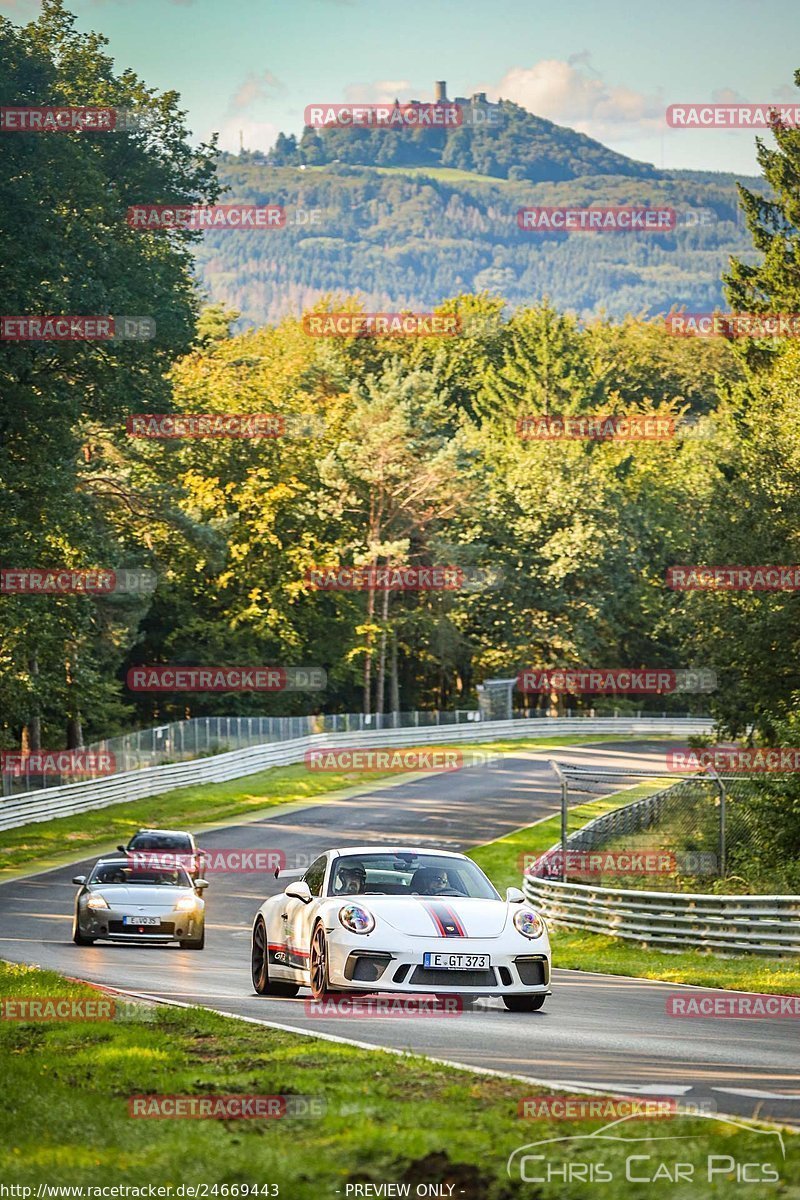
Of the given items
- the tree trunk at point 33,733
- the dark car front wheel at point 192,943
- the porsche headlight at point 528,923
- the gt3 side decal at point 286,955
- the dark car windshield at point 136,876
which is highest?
the porsche headlight at point 528,923

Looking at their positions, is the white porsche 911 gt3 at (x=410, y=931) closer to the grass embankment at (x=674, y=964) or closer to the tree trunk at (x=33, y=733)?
the grass embankment at (x=674, y=964)

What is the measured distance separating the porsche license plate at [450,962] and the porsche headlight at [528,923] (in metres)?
0.60

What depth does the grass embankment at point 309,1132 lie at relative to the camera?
6.58m

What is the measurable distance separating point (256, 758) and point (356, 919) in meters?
47.4

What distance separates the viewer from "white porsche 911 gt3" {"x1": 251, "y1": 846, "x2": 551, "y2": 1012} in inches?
511

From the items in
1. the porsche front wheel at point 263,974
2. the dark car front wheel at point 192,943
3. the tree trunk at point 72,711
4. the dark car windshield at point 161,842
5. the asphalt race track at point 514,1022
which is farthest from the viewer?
the tree trunk at point 72,711

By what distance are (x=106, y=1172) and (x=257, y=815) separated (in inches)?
1689

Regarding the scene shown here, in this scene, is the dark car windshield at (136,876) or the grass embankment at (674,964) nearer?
the grass embankment at (674,964)

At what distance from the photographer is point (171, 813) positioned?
48.8 meters

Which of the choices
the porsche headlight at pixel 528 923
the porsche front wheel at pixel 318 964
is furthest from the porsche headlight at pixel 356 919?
the porsche headlight at pixel 528 923

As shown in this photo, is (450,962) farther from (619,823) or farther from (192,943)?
(619,823)

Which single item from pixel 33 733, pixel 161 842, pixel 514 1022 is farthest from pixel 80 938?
pixel 33 733

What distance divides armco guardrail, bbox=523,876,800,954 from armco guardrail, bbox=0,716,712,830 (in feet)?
64.8

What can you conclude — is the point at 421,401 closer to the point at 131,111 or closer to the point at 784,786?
the point at 131,111
